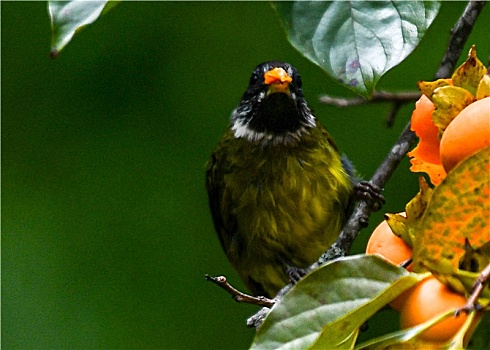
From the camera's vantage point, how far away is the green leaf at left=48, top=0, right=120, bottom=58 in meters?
1.17

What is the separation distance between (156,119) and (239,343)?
1051 mm

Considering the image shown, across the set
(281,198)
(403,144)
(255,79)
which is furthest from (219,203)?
(403,144)

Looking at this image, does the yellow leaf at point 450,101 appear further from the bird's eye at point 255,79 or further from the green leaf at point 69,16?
the bird's eye at point 255,79

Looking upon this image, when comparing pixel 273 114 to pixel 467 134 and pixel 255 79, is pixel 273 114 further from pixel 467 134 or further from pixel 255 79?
pixel 467 134

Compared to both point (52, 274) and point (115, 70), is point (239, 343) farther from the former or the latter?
point (115, 70)

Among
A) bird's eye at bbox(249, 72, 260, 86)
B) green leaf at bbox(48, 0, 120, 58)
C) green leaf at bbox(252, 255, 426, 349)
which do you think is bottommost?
bird's eye at bbox(249, 72, 260, 86)

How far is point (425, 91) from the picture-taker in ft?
3.26

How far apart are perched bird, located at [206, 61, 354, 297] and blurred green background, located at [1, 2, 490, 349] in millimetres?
841

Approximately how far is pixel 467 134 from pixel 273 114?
1.81 meters

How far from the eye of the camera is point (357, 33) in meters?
1.21

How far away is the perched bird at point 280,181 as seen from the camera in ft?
8.51

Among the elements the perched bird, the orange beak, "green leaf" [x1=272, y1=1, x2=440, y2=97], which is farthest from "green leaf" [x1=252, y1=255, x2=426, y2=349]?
the perched bird

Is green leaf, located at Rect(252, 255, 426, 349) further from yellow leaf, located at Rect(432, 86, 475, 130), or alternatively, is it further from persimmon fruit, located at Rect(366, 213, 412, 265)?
yellow leaf, located at Rect(432, 86, 475, 130)

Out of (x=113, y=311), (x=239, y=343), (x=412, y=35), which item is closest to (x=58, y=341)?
(x=113, y=311)
